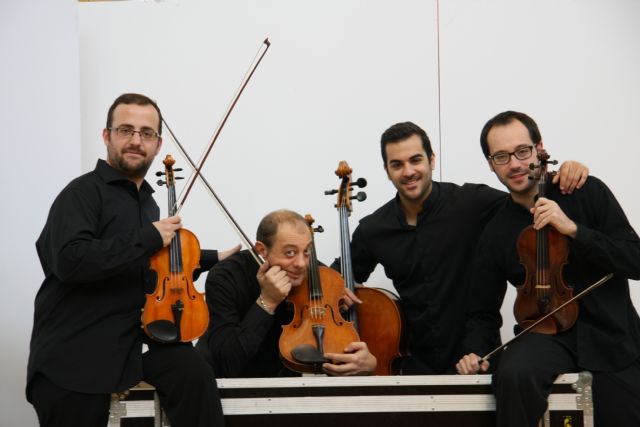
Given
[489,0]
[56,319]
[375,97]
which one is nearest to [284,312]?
[56,319]

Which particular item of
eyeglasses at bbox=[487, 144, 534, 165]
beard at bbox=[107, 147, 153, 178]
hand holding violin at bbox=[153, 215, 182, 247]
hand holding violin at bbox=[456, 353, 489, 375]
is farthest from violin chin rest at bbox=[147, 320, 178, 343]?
eyeglasses at bbox=[487, 144, 534, 165]

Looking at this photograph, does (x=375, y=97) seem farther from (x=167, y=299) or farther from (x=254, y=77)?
(x=167, y=299)

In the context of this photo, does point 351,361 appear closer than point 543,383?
No

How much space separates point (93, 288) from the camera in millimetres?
2418

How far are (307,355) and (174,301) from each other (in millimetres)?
484

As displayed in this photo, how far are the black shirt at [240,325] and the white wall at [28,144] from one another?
1.02m

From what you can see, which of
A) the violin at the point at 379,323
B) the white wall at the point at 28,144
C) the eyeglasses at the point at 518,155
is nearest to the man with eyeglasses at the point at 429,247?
the violin at the point at 379,323

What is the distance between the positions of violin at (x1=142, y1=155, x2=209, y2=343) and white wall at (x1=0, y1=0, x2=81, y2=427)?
136cm

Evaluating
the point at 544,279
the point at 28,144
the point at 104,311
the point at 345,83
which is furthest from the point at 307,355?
the point at 28,144

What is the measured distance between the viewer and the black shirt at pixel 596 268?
2.46 m

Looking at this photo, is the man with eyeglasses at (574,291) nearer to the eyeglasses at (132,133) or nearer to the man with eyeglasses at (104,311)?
the man with eyeglasses at (104,311)

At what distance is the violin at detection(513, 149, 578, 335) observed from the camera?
97.7 inches

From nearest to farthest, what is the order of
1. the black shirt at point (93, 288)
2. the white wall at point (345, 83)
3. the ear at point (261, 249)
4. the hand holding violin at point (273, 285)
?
the black shirt at point (93, 288)
the hand holding violin at point (273, 285)
the ear at point (261, 249)
the white wall at point (345, 83)

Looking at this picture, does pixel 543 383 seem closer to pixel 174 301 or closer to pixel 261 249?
pixel 261 249
